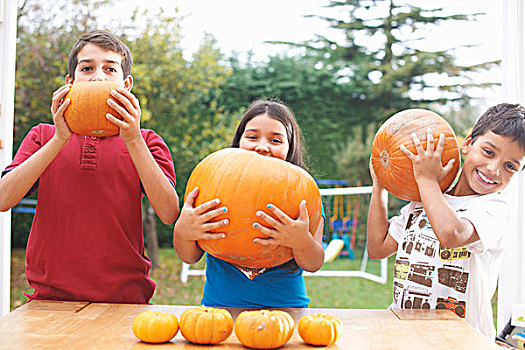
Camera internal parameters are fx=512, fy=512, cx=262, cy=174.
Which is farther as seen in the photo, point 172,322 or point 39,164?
point 39,164

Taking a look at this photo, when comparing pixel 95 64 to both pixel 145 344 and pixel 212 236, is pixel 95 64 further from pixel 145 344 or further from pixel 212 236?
pixel 145 344

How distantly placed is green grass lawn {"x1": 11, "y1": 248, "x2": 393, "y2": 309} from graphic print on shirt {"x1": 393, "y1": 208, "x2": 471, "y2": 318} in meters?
4.72

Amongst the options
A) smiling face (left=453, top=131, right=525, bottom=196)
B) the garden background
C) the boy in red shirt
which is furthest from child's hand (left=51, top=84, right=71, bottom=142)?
the garden background

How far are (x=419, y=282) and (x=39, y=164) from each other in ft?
4.96

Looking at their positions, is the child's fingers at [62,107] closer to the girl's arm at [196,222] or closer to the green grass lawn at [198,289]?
the girl's arm at [196,222]

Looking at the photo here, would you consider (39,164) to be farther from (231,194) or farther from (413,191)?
(413,191)

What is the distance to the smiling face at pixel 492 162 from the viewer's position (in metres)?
1.93

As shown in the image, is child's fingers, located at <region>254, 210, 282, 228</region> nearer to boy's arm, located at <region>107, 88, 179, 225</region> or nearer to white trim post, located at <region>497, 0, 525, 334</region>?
boy's arm, located at <region>107, 88, 179, 225</region>

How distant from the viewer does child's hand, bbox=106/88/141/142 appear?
174cm

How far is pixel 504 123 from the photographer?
6.40ft

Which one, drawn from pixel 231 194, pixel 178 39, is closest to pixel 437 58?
pixel 178 39

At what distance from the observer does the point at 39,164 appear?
6.06 feet

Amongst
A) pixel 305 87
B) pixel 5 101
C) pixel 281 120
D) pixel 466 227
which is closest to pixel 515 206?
pixel 466 227

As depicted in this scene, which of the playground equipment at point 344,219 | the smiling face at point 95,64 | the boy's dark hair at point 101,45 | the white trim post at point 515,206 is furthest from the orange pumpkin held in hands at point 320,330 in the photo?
the playground equipment at point 344,219
